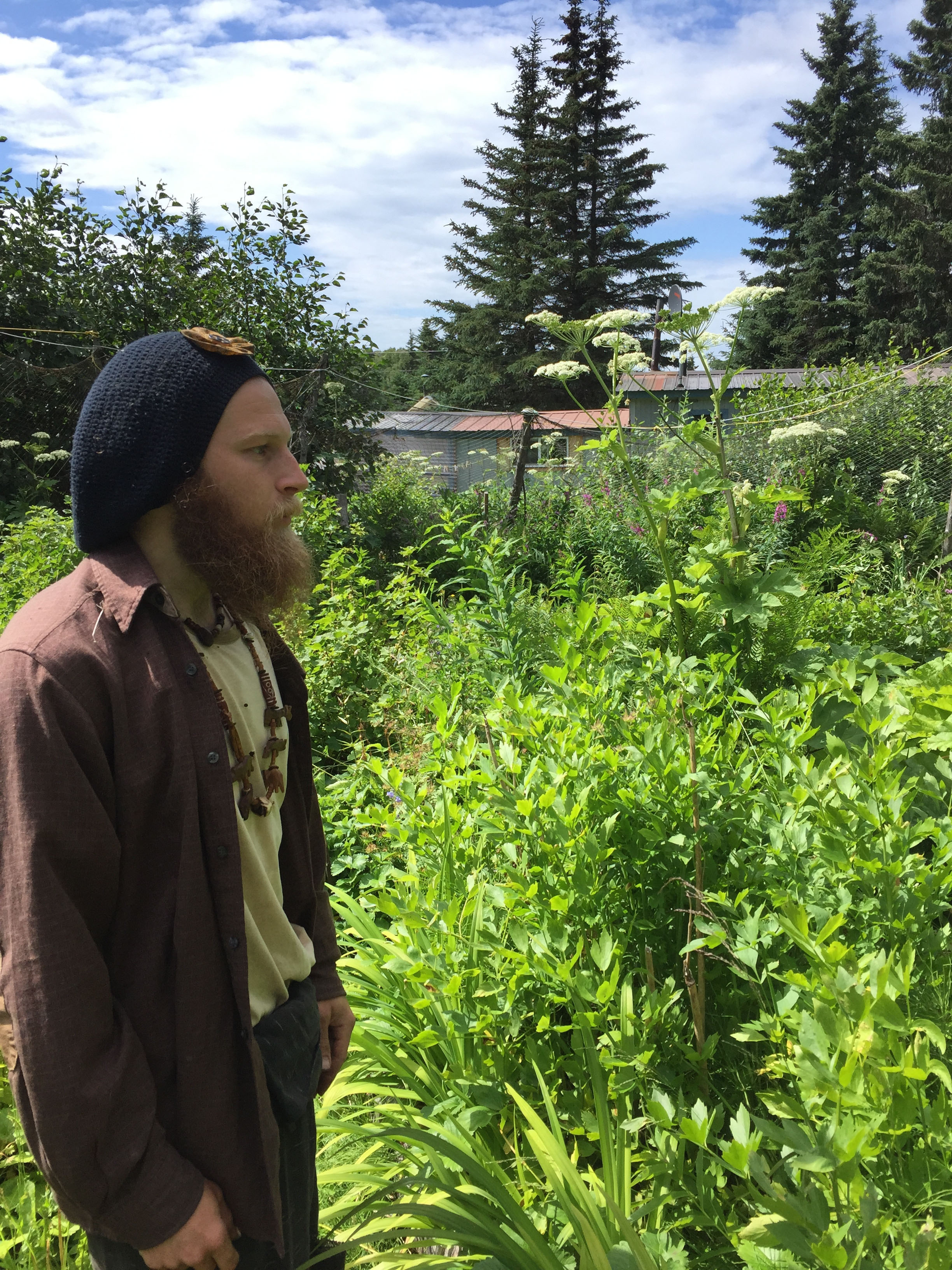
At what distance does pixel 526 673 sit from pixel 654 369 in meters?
25.6

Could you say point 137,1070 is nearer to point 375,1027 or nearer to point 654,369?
point 375,1027

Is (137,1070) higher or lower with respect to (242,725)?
lower

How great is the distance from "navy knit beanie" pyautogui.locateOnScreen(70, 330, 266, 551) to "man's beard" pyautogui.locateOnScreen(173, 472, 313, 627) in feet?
0.12

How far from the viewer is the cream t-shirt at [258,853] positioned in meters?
1.35

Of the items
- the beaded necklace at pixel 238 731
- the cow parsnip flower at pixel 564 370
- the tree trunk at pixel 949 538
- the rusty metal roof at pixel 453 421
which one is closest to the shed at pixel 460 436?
the rusty metal roof at pixel 453 421

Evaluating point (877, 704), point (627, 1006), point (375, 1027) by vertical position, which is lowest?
point (375, 1027)

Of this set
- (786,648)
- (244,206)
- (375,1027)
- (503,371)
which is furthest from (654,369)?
(375,1027)

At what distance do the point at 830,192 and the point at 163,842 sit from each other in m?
39.8

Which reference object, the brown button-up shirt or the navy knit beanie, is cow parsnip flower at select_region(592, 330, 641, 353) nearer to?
the navy knit beanie

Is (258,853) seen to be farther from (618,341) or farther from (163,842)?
(618,341)

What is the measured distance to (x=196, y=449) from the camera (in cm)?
130

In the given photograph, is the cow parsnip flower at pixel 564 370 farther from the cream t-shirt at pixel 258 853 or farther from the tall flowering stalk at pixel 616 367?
the cream t-shirt at pixel 258 853

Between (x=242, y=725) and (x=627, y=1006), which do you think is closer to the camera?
(x=242, y=725)

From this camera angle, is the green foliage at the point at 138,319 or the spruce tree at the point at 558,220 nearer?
the green foliage at the point at 138,319
